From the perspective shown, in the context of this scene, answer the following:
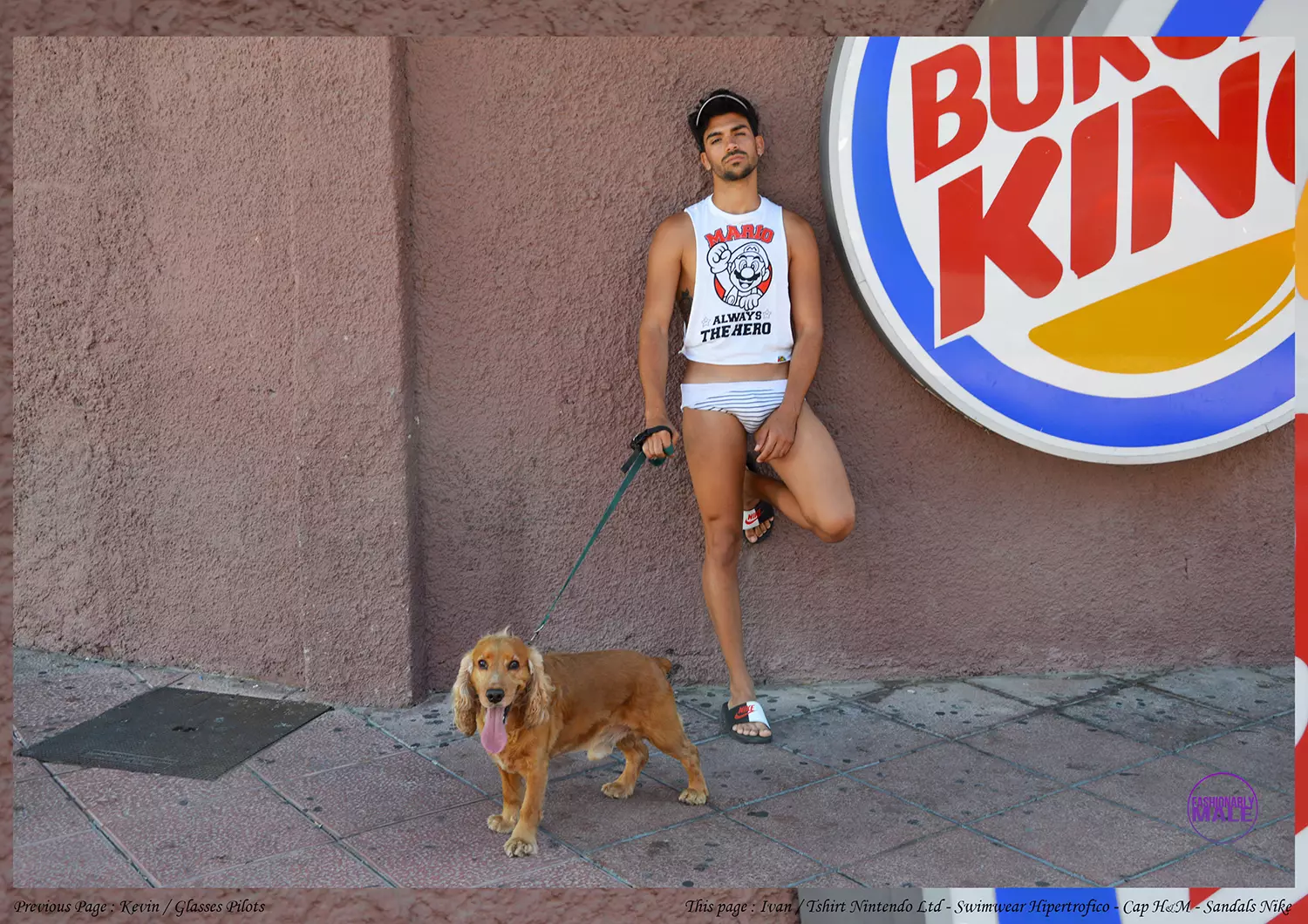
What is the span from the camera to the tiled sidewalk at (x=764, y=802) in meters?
3.26

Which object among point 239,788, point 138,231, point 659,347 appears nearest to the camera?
point 239,788

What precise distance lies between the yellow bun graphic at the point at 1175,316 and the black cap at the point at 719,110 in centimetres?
126

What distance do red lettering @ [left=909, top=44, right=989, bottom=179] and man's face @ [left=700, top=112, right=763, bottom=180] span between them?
0.58 m

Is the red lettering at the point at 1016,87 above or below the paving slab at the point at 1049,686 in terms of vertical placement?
above

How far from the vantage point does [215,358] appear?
4.59m

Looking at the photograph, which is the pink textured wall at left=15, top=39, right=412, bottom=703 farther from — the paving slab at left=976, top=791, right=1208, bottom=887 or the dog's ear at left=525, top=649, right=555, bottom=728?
the paving slab at left=976, top=791, right=1208, bottom=887

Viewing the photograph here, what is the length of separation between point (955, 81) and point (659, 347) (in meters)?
1.37

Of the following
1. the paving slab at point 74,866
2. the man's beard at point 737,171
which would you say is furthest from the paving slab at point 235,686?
the man's beard at point 737,171

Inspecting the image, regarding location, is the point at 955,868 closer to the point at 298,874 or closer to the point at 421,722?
the point at 298,874

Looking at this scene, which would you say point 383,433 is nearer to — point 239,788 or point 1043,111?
point 239,788

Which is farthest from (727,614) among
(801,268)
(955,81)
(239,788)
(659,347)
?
(955,81)

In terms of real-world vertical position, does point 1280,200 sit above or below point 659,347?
above

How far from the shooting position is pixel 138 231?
4.66 metres

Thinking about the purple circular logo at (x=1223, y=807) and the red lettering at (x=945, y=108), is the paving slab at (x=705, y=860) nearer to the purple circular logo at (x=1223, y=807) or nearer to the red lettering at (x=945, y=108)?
the purple circular logo at (x=1223, y=807)
